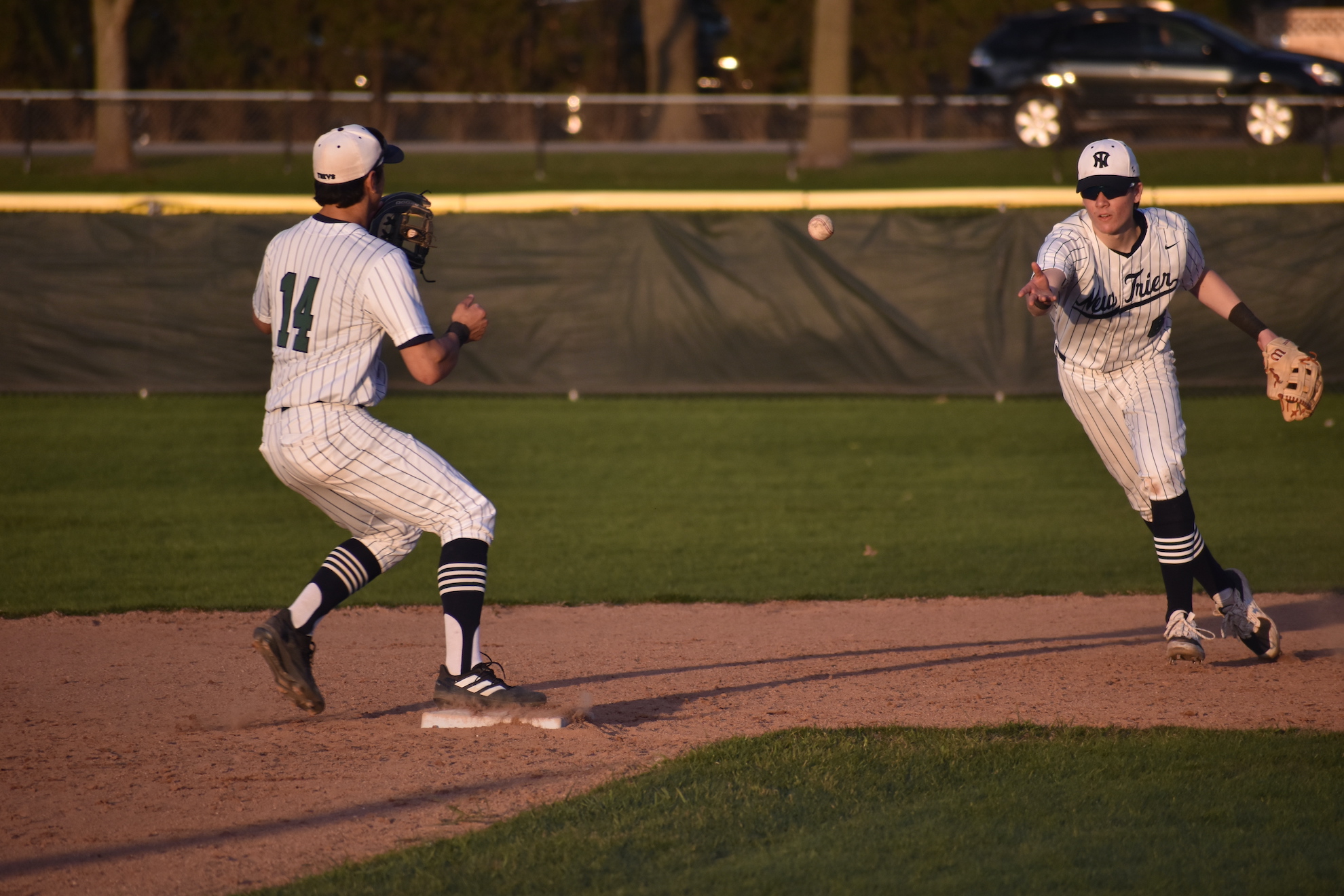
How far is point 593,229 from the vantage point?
12.8m

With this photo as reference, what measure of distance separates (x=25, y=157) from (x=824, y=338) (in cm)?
1279

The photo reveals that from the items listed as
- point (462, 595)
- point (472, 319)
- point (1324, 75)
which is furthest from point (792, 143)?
point (462, 595)

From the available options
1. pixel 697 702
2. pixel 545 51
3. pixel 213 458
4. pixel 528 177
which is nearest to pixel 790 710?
pixel 697 702

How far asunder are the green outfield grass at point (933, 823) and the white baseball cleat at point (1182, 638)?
835 millimetres

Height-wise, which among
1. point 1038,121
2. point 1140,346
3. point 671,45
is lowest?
point 1140,346

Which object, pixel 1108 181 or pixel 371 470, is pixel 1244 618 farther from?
pixel 371 470

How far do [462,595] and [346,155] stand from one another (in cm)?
147

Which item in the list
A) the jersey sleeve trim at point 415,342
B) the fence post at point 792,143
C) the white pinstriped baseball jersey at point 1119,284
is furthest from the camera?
the fence post at point 792,143

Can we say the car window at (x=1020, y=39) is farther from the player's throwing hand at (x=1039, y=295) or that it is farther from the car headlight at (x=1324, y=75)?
the player's throwing hand at (x=1039, y=295)

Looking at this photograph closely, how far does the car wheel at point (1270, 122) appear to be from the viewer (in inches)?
728

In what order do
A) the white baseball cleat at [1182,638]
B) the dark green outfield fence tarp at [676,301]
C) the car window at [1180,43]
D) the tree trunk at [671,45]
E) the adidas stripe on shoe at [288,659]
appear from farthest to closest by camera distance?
1. the tree trunk at [671,45]
2. the car window at [1180,43]
3. the dark green outfield fence tarp at [676,301]
4. the white baseball cleat at [1182,638]
5. the adidas stripe on shoe at [288,659]

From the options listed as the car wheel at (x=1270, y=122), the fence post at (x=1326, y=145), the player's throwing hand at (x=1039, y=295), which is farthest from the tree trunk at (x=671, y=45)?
the player's throwing hand at (x=1039, y=295)

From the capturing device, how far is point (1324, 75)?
19.8 meters

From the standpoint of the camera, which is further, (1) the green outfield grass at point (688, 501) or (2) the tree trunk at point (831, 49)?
(2) the tree trunk at point (831, 49)
